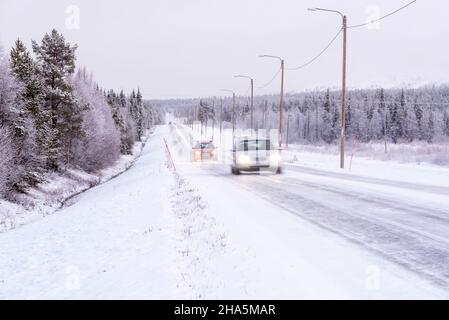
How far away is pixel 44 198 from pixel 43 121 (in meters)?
5.98

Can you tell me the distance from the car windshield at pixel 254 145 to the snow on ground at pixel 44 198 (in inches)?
402

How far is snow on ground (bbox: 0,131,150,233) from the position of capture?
67.1 ft

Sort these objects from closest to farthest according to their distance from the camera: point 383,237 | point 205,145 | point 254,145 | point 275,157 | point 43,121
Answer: point 383,237, point 275,157, point 254,145, point 43,121, point 205,145

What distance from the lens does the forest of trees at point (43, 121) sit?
24.9m

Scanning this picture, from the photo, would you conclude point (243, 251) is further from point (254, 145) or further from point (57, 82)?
point (57, 82)

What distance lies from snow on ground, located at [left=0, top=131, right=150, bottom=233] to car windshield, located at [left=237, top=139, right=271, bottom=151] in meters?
10.2

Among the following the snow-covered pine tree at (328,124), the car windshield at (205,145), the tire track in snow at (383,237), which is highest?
the snow-covered pine tree at (328,124)

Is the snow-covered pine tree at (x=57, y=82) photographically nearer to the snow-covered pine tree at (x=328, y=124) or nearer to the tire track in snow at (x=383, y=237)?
the tire track in snow at (x=383, y=237)

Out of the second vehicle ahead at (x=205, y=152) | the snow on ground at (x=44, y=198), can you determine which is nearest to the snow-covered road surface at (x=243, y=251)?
the snow on ground at (x=44, y=198)

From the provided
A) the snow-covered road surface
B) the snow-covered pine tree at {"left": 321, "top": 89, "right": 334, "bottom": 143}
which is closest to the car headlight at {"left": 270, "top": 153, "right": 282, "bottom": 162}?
the snow-covered road surface

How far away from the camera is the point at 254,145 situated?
20422 millimetres

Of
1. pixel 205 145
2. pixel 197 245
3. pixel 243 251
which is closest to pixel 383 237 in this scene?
pixel 243 251

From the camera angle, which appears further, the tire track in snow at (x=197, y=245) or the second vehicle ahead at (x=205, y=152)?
the second vehicle ahead at (x=205, y=152)
